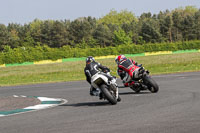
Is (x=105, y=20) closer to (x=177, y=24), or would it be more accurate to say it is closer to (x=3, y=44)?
(x=177, y=24)

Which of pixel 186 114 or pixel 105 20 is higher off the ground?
pixel 105 20

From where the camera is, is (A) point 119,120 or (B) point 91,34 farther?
(B) point 91,34

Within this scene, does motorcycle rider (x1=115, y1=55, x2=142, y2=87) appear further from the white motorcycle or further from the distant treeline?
the distant treeline

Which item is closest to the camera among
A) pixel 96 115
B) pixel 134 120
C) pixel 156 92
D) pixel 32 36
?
pixel 134 120

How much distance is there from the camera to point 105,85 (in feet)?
38.9

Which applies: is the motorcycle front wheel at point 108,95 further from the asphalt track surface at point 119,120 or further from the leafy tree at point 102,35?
the leafy tree at point 102,35

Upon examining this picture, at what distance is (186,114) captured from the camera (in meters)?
8.84

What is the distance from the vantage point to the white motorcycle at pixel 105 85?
11.5m

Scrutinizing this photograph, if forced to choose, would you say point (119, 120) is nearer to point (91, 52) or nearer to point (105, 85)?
point (105, 85)

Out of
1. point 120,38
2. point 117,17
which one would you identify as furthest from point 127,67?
point 117,17

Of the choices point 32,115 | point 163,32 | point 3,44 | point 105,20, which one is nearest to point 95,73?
point 32,115

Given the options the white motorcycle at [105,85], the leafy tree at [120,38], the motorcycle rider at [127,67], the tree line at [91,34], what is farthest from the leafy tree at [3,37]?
the white motorcycle at [105,85]

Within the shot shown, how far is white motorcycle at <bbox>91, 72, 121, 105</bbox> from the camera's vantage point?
37.8 ft

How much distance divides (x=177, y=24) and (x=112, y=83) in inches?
4384
